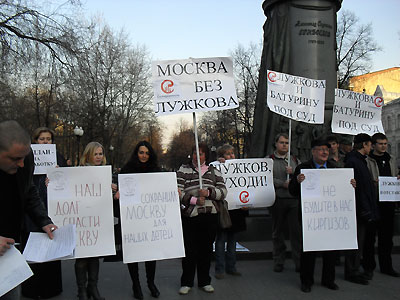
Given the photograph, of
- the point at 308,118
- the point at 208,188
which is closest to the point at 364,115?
the point at 308,118

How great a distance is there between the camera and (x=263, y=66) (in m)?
10.6

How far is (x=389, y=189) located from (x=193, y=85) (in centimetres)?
339

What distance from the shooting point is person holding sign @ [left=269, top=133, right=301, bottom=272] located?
6.54m

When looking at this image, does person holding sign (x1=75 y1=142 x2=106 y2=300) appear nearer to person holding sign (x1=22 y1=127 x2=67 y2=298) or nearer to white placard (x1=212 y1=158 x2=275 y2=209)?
person holding sign (x1=22 y1=127 x2=67 y2=298)

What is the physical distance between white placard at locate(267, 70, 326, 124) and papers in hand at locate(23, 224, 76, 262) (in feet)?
14.0

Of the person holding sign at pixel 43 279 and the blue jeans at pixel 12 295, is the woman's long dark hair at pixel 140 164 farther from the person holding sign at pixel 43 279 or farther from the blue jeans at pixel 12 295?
the blue jeans at pixel 12 295

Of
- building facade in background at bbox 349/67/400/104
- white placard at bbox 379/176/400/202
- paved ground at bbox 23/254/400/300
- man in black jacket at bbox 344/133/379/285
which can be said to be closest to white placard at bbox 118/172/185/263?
paved ground at bbox 23/254/400/300

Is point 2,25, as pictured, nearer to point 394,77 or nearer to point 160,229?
point 160,229

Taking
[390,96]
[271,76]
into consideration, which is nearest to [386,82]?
[390,96]

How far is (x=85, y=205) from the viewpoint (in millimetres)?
4980

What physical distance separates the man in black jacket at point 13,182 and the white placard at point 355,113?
5.50 meters

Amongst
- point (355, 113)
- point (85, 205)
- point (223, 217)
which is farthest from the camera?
point (355, 113)

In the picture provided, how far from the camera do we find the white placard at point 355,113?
23.7ft

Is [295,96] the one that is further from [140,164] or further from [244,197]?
[140,164]
